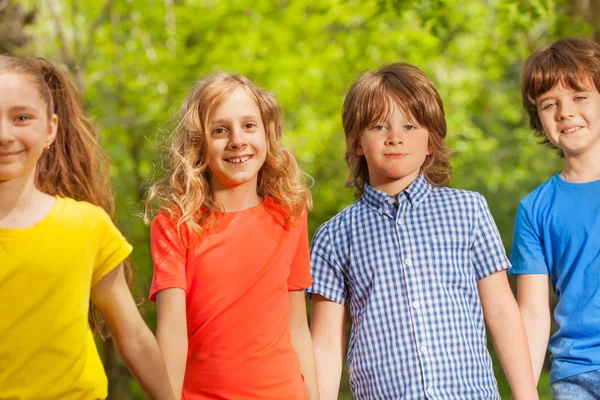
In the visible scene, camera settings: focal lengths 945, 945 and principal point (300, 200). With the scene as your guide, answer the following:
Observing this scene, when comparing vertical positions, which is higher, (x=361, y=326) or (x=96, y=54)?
(x=96, y=54)

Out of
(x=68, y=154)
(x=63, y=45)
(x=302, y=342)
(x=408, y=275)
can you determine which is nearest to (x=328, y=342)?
→ (x=302, y=342)

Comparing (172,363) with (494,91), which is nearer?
(172,363)

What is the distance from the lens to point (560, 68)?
415 centimetres

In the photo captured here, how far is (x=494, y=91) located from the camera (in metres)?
13.4

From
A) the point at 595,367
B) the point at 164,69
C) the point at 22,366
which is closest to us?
the point at 22,366

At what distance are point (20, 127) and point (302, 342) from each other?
1432 mm

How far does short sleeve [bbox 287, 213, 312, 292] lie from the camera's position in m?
3.71

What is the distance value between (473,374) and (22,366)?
170 cm

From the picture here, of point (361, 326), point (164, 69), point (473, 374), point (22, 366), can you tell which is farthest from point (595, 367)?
point (164, 69)

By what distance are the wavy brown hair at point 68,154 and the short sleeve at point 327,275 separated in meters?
0.99

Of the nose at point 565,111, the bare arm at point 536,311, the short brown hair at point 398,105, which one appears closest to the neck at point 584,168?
the nose at point 565,111

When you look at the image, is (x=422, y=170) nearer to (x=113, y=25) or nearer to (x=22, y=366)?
(x=22, y=366)

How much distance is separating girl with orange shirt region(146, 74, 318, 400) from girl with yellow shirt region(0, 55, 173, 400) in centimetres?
41

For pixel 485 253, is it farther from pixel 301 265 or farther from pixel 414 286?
pixel 301 265
